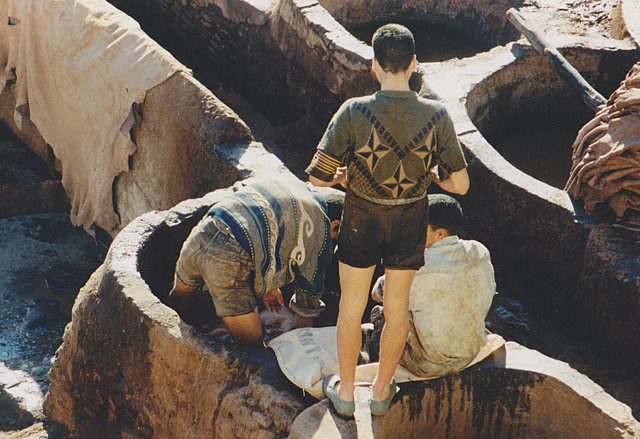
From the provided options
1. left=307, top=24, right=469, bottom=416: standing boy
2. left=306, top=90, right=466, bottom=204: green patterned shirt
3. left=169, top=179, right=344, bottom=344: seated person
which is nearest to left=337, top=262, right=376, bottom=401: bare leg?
left=307, top=24, right=469, bottom=416: standing boy

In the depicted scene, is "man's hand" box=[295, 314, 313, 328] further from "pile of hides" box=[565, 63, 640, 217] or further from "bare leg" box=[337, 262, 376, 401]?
"pile of hides" box=[565, 63, 640, 217]

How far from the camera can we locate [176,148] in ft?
24.0

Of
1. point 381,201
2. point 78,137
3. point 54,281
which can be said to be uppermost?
point 381,201

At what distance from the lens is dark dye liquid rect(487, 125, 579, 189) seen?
27.1 ft

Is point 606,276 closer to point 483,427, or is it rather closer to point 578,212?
point 578,212

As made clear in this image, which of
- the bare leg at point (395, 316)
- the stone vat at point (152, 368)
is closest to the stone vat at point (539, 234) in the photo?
the stone vat at point (152, 368)

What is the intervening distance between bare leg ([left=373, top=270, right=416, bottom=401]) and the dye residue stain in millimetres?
5662

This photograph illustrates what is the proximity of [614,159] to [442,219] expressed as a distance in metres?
2.22

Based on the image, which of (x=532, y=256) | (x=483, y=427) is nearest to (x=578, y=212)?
(x=532, y=256)

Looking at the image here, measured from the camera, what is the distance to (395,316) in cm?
464

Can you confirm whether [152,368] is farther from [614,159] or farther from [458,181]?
[614,159]

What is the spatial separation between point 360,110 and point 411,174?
34 cm

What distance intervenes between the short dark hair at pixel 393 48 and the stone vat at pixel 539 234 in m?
2.63

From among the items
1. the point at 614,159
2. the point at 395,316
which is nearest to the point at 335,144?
the point at 395,316
